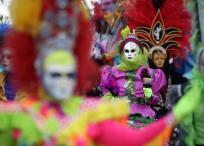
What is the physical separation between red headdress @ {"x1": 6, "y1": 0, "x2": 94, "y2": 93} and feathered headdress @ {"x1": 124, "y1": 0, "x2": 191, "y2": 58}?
524 centimetres

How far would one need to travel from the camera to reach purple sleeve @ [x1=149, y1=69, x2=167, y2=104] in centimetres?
871

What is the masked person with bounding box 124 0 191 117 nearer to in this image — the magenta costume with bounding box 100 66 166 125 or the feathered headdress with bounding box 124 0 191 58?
the feathered headdress with bounding box 124 0 191 58

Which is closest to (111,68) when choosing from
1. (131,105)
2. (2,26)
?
(131,105)

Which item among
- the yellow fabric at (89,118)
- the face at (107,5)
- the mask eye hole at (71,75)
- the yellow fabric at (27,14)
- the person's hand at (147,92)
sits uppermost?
the face at (107,5)

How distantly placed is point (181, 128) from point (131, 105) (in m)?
1.71

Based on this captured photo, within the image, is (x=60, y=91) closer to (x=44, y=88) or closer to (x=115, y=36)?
(x=44, y=88)

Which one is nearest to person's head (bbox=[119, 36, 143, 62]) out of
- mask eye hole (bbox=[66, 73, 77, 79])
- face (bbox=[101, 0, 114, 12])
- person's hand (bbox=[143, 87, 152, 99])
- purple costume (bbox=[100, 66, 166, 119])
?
purple costume (bbox=[100, 66, 166, 119])

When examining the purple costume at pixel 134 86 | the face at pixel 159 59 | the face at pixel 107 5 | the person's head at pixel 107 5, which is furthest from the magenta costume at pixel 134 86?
the person's head at pixel 107 5

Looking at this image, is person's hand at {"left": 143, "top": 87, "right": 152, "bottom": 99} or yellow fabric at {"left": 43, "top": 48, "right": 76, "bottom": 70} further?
person's hand at {"left": 143, "top": 87, "right": 152, "bottom": 99}

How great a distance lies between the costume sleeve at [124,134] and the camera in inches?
182

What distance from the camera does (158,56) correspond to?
32.6 ft

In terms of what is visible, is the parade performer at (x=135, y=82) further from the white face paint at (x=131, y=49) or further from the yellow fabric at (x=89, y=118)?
the yellow fabric at (x=89, y=118)

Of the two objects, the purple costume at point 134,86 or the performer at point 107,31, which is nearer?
the purple costume at point 134,86

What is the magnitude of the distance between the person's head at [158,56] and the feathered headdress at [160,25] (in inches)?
0.6
